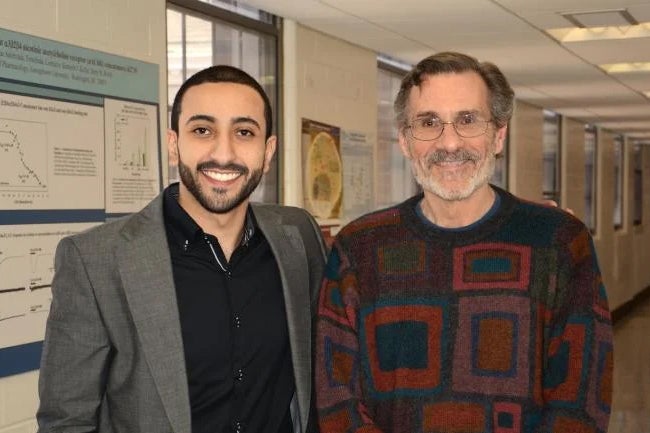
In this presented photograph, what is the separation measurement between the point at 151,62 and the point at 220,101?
1961 mm

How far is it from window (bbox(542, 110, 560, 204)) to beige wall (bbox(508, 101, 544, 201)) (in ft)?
1.98

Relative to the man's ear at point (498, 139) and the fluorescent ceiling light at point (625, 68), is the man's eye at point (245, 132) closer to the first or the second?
the man's ear at point (498, 139)

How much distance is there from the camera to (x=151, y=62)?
147 inches

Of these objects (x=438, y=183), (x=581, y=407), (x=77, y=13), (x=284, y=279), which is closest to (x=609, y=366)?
(x=581, y=407)

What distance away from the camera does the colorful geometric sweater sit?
5.90ft

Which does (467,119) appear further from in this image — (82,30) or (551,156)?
(551,156)

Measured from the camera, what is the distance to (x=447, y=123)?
6.16ft

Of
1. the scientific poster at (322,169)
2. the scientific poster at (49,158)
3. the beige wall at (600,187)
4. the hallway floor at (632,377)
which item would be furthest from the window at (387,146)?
the scientific poster at (49,158)

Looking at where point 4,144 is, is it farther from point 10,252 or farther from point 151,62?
point 151,62

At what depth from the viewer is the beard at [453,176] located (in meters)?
1.87

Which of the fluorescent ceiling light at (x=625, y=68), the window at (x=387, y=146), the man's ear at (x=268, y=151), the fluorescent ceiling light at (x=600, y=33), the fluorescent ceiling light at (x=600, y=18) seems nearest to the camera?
the man's ear at (x=268, y=151)

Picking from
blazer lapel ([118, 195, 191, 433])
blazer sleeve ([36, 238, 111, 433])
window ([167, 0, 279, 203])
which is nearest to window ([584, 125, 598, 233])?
window ([167, 0, 279, 203])

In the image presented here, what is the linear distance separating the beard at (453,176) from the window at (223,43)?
2.26 m

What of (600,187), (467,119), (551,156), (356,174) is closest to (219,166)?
(467,119)
